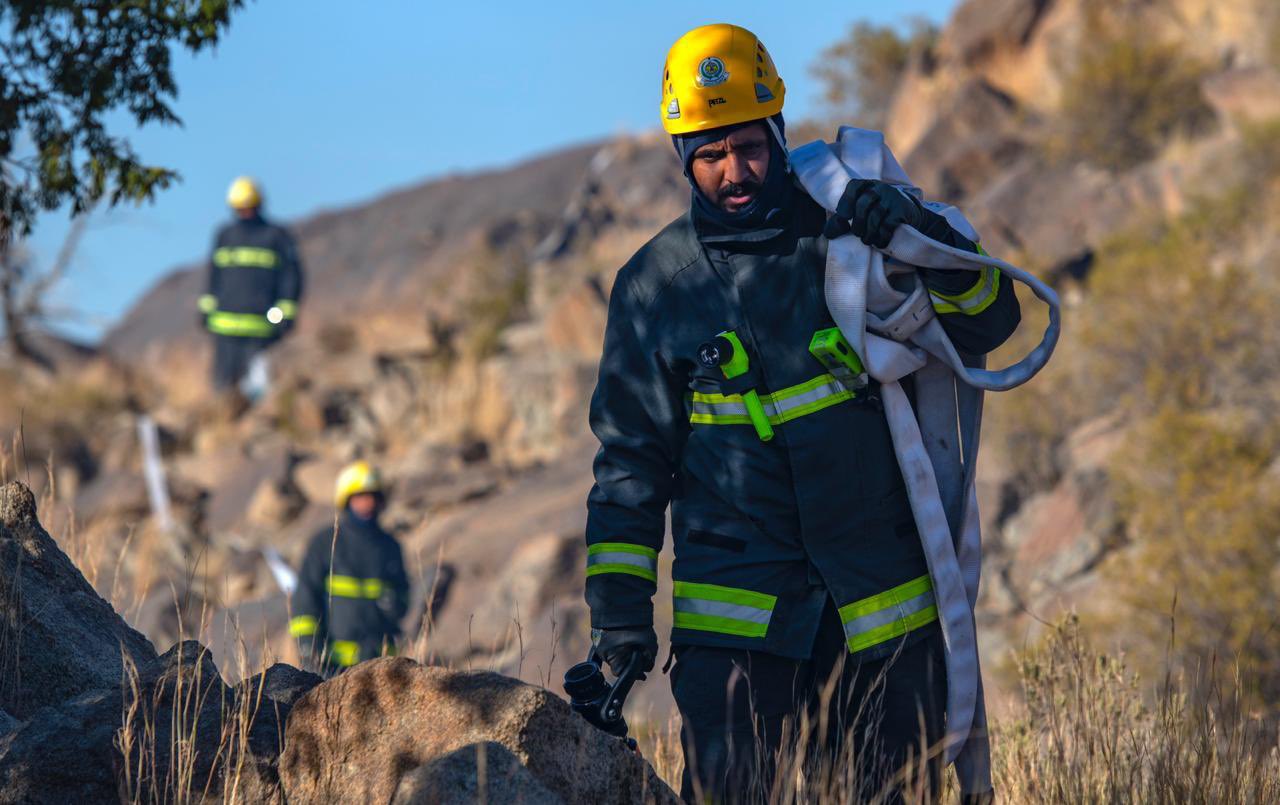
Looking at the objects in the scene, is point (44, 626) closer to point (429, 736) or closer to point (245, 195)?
point (429, 736)

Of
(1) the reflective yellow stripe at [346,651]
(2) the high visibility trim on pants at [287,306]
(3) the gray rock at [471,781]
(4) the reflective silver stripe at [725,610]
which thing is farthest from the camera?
(2) the high visibility trim on pants at [287,306]

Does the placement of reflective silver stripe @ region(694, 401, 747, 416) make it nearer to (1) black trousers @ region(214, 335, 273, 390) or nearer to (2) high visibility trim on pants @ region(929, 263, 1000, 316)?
(2) high visibility trim on pants @ region(929, 263, 1000, 316)

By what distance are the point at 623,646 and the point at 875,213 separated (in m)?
1.14

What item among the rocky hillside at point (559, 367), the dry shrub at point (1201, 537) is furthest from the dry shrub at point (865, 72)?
the dry shrub at point (1201, 537)

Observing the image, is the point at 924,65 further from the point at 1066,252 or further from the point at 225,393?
the point at 225,393

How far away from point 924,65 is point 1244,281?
10.6 m

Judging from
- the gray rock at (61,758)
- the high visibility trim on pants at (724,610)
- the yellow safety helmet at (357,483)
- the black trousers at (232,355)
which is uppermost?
the black trousers at (232,355)

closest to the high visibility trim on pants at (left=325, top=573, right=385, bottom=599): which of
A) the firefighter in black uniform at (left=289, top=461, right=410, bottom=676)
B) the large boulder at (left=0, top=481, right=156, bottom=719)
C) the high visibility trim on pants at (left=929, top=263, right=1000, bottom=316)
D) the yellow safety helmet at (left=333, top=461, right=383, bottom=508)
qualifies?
the firefighter in black uniform at (left=289, top=461, right=410, bottom=676)

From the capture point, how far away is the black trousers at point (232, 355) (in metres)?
19.2

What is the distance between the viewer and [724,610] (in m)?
3.83

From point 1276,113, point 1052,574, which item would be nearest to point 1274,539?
point 1052,574

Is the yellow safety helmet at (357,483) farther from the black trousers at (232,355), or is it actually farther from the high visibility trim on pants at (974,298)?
the black trousers at (232,355)

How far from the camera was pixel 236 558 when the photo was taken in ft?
60.4

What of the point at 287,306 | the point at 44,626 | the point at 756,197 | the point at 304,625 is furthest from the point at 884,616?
the point at 287,306
